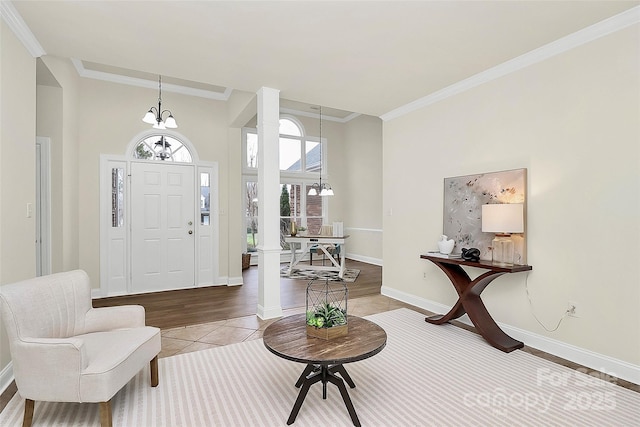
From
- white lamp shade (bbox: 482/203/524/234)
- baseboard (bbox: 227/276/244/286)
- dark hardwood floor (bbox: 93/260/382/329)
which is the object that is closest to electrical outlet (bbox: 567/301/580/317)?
white lamp shade (bbox: 482/203/524/234)

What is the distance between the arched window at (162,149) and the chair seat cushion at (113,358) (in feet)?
11.3

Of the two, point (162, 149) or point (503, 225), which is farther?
point (162, 149)

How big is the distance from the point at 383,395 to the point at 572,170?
2.34 meters

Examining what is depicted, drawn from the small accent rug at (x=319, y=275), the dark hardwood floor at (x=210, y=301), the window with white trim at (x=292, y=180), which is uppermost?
the window with white trim at (x=292, y=180)

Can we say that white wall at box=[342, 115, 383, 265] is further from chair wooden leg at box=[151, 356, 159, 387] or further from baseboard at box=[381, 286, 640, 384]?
chair wooden leg at box=[151, 356, 159, 387]

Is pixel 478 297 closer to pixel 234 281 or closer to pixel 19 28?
pixel 234 281

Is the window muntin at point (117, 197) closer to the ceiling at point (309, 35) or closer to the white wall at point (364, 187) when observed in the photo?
the ceiling at point (309, 35)

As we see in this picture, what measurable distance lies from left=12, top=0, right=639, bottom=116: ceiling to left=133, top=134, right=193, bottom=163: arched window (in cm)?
196

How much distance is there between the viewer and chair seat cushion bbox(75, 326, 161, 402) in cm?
177

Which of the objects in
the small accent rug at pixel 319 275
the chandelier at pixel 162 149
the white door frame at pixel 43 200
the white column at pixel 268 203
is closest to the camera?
the white door frame at pixel 43 200

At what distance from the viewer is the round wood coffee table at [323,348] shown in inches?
71.5

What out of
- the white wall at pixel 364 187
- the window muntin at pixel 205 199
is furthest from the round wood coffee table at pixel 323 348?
the white wall at pixel 364 187

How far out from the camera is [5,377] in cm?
235

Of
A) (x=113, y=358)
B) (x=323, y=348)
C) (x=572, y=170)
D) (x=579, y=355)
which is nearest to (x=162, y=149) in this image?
(x=113, y=358)
